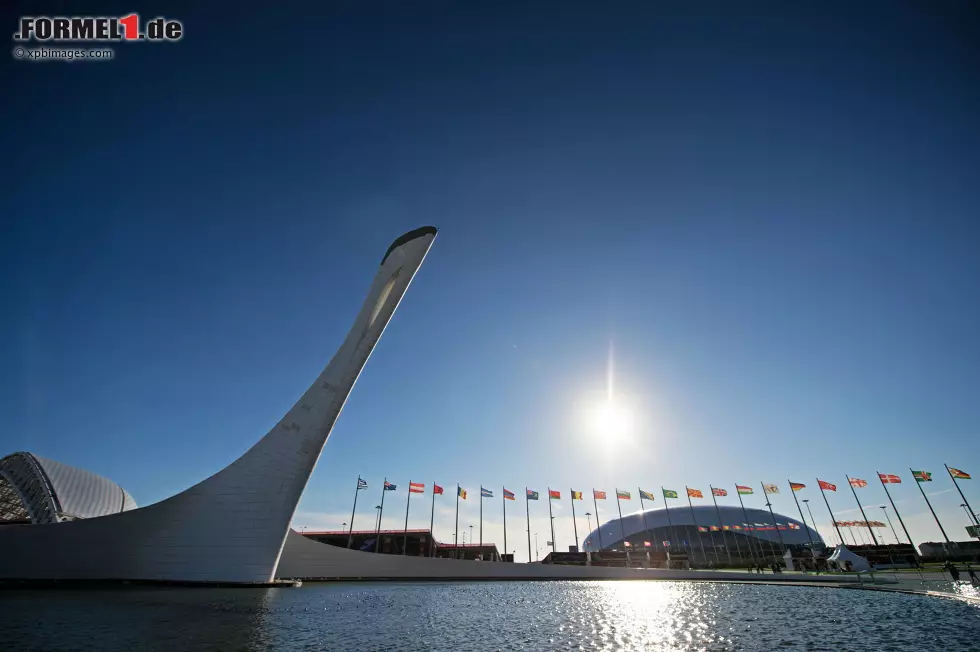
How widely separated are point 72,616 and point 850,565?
41.0m

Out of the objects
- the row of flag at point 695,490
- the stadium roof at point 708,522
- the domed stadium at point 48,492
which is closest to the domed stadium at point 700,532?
the stadium roof at point 708,522

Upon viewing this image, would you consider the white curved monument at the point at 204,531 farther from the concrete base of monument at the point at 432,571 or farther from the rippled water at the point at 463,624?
the concrete base of monument at the point at 432,571

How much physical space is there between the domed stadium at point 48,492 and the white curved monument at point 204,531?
28.2 feet

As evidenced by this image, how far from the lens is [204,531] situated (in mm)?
19703

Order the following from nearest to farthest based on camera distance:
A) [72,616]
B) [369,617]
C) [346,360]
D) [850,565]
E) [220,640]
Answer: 1. [220,640]
2. [72,616]
3. [369,617]
4. [346,360]
5. [850,565]

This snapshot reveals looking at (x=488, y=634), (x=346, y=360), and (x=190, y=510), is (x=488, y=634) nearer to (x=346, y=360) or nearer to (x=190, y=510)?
(x=346, y=360)

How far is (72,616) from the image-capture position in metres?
10.6

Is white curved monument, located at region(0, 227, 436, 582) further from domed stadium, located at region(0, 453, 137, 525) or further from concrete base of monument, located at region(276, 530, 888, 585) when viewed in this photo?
concrete base of monument, located at region(276, 530, 888, 585)

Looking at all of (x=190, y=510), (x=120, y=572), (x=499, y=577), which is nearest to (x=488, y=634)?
(x=190, y=510)

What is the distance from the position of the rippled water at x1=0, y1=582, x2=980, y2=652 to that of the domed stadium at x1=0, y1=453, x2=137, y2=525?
21126 mm

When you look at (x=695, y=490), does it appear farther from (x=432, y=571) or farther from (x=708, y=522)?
(x=708, y=522)

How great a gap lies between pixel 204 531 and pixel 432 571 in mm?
18046

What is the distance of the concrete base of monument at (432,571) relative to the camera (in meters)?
28.3

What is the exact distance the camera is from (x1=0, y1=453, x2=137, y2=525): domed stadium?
97.1 feet
